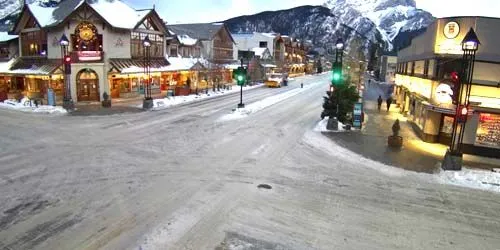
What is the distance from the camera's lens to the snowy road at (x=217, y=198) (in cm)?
934

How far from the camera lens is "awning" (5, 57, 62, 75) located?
112ft

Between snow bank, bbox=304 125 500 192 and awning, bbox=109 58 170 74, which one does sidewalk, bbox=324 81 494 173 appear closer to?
snow bank, bbox=304 125 500 192

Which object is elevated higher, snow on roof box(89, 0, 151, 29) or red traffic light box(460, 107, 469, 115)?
snow on roof box(89, 0, 151, 29)

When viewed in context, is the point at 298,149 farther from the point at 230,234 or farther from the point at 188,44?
the point at 188,44

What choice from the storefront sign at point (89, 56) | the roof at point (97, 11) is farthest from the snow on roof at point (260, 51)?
the storefront sign at point (89, 56)

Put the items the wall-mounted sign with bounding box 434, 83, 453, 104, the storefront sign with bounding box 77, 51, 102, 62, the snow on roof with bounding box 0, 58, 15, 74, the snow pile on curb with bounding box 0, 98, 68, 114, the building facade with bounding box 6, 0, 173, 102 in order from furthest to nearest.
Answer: the snow on roof with bounding box 0, 58, 15, 74, the building facade with bounding box 6, 0, 173, 102, the storefront sign with bounding box 77, 51, 102, 62, the snow pile on curb with bounding box 0, 98, 68, 114, the wall-mounted sign with bounding box 434, 83, 453, 104

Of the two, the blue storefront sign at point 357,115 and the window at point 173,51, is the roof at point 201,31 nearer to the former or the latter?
the window at point 173,51

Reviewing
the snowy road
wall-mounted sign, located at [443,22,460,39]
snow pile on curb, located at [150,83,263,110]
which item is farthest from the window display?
snow pile on curb, located at [150,83,263,110]

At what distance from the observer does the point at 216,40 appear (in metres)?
59.9

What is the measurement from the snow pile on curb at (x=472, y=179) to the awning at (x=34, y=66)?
3153 centimetres

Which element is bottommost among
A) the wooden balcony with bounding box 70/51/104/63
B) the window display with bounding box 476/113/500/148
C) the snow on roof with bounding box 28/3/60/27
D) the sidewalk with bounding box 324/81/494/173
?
the sidewalk with bounding box 324/81/494/173

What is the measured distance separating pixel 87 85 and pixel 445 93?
98.6ft

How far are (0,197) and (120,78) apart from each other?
29077 millimetres

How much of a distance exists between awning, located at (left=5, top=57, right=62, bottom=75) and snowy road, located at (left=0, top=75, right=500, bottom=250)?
15.2 meters
